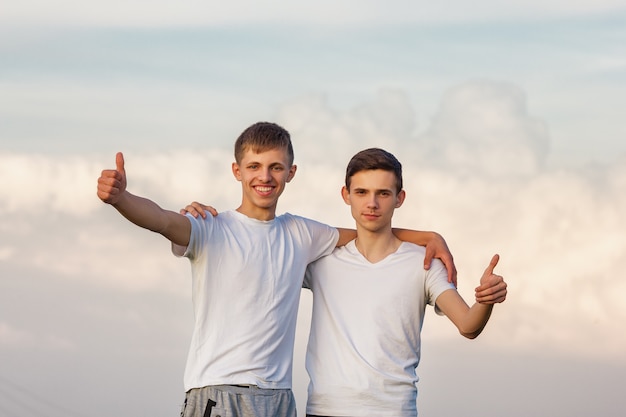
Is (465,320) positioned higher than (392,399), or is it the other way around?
(465,320)

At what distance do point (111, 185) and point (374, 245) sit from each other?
223 cm

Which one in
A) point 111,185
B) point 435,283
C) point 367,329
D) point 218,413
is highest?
point 111,185

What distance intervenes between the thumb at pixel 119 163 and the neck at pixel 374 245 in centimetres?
200

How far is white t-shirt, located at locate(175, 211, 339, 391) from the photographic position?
829cm

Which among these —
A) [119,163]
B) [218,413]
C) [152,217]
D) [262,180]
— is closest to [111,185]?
[119,163]

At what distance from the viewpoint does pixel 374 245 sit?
8953 mm

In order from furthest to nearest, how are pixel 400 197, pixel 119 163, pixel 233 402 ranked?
pixel 400 197, pixel 233 402, pixel 119 163

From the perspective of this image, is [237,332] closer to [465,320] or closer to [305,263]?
[305,263]

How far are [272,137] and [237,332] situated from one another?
144 centimetres

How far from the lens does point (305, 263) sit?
28.7 ft

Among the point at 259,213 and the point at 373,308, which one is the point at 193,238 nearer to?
the point at 259,213

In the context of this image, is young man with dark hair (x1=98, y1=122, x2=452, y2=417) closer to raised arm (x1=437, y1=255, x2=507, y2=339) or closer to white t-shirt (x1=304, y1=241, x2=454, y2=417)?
white t-shirt (x1=304, y1=241, x2=454, y2=417)

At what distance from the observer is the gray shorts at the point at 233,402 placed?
8.22 meters

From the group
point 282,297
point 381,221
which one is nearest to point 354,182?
point 381,221
